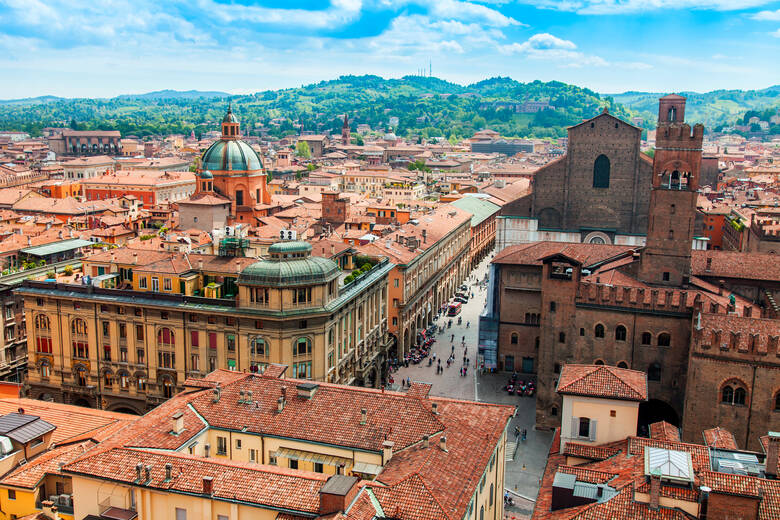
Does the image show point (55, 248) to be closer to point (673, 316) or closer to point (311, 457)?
point (311, 457)

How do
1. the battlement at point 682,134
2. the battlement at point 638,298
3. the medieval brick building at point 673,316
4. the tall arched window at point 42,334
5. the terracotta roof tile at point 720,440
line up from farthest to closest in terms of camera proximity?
1. the tall arched window at point 42,334
2. the battlement at point 682,134
3. the battlement at point 638,298
4. the medieval brick building at point 673,316
5. the terracotta roof tile at point 720,440

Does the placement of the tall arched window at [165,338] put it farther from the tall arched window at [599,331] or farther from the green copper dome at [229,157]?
the green copper dome at [229,157]

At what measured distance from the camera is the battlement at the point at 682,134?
173ft

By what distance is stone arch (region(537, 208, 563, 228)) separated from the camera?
7875 centimetres

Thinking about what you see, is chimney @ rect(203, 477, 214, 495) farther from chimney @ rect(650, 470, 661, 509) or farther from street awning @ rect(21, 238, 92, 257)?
street awning @ rect(21, 238, 92, 257)

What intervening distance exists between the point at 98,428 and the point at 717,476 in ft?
94.8

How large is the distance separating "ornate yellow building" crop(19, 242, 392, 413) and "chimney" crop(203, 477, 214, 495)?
69.1ft

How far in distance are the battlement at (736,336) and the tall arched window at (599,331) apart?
8173mm

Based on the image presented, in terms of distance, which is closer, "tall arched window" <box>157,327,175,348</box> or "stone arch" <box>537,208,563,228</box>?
"tall arched window" <box>157,327,175,348</box>

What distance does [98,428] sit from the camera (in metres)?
37.9

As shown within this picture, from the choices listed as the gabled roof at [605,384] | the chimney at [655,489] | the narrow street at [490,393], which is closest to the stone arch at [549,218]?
the narrow street at [490,393]

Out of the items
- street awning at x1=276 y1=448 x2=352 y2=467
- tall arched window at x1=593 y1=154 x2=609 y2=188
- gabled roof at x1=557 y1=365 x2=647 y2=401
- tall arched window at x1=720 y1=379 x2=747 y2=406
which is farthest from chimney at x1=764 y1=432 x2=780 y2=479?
tall arched window at x1=593 y1=154 x2=609 y2=188

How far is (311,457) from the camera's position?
107ft

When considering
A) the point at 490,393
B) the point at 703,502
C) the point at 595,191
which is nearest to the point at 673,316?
the point at 490,393
